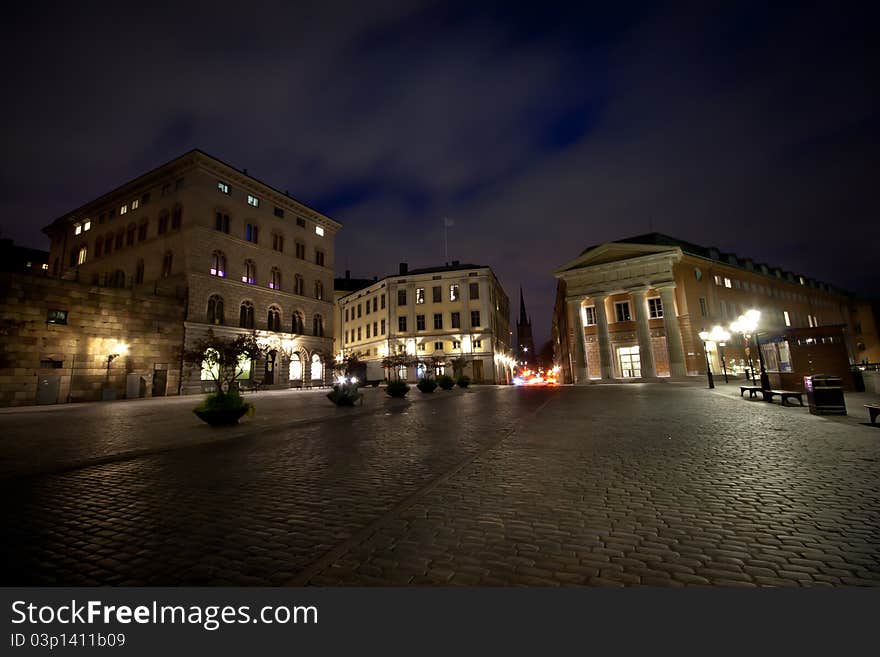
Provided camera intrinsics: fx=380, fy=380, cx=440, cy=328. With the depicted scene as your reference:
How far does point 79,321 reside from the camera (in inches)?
1021

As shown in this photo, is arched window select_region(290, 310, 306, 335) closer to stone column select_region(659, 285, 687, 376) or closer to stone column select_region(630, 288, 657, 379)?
stone column select_region(630, 288, 657, 379)

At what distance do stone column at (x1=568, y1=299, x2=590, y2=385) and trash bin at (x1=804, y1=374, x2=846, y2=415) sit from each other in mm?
30438

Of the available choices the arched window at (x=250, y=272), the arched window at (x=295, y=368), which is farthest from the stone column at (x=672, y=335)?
the arched window at (x=250, y=272)

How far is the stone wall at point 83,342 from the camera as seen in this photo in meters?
23.1

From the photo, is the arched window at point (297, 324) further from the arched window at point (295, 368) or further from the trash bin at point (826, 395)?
the trash bin at point (826, 395)

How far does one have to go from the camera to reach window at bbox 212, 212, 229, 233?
36000 mm

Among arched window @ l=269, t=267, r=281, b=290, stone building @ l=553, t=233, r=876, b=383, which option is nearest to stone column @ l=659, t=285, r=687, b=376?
stone building @ l=553, t=233, r=876, b=383

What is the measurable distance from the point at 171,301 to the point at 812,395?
128 ft

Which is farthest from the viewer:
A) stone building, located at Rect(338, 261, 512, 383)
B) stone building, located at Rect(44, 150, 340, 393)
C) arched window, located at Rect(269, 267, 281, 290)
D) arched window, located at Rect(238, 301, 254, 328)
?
stone building, located at Rect(338, 261, 512, 383)

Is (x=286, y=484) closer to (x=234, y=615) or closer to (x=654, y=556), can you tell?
(x=234, y=615)

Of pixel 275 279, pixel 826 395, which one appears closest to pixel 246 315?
pixel 275 279

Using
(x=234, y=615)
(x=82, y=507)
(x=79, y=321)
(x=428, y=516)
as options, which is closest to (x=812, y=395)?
(x=428, y=516)

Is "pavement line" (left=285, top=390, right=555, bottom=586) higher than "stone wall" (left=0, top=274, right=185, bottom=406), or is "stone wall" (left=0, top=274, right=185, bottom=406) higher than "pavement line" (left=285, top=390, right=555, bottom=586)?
"stone wall" (left=0, top=274, right=185, bottom=406)

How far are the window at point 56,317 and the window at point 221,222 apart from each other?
14.1 meters
